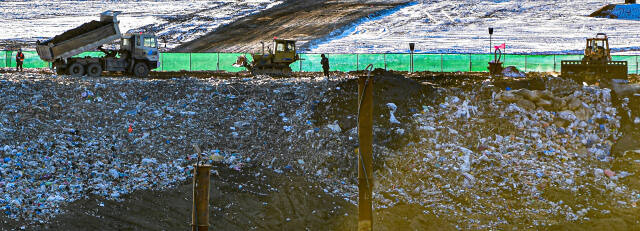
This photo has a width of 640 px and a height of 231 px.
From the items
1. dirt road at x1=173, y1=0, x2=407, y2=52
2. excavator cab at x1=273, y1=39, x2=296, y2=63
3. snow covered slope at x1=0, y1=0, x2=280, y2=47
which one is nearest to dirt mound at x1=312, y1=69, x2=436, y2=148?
excavator cab at x1=273, y1=39, x2=296, y2=63

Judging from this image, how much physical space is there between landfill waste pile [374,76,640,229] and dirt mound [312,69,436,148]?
1.21 ft

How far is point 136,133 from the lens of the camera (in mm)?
20547

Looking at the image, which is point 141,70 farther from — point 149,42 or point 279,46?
point 279,46

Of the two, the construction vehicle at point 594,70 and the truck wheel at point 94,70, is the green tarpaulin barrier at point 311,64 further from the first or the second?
the construction vehicle at point 594,70

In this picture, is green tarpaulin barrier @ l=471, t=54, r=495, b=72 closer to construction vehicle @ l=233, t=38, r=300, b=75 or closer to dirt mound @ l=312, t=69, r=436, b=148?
construction vehicle @ l=233, t=38, r=300, b=75

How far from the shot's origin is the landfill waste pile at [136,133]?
1747 centimetres

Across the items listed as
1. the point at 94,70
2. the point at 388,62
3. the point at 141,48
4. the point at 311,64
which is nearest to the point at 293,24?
the point at 311,64

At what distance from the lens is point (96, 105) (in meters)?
22.1

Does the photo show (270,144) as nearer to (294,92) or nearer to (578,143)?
(294,92)

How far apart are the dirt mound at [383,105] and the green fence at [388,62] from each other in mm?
13391

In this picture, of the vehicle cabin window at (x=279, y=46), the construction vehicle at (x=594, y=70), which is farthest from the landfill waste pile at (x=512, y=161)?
the vehicle cabin window at (x=279, y=46)

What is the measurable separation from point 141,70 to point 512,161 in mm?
14942

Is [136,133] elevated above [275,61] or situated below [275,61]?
below

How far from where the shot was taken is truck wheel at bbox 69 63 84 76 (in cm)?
2828
